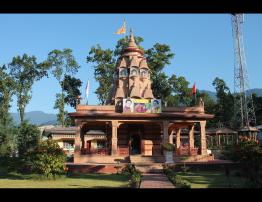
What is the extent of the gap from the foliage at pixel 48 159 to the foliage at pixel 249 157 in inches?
379

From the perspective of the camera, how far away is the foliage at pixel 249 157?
14852 mm

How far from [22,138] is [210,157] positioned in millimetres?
20268

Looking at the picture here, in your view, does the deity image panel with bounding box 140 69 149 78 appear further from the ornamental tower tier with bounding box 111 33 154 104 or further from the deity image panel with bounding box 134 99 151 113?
the deity image panel with bounding box 134 99 151 113

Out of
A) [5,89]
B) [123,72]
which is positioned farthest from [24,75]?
[123,72]

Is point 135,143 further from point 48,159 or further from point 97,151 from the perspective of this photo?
point 48,159

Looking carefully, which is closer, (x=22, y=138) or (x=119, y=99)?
(x=119, y=99)

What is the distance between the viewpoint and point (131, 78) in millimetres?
33938

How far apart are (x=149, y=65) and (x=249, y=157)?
120 ft

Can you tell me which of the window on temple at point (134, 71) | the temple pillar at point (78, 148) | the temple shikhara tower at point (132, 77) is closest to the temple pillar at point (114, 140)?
the temple pillar at point (78, 148)

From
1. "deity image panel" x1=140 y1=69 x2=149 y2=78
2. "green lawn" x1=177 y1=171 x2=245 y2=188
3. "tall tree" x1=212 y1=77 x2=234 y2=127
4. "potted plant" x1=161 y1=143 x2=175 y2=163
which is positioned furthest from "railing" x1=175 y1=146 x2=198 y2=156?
"tall tree" x1=212 y1=77 x2=234 y2=127

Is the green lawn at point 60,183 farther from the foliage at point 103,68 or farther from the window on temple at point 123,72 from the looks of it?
the foliage at point 103,68
